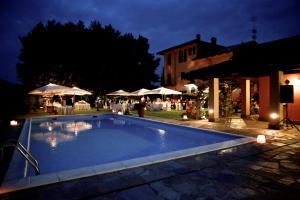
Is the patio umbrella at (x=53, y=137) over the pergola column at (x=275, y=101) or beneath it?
beneath

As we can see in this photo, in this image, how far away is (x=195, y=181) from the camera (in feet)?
12.0

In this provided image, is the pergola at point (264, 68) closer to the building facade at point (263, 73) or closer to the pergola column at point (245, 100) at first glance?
the building facade at point (263, 73)

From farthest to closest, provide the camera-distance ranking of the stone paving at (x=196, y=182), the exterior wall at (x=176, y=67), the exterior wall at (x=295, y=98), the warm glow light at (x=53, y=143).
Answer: the exterior wall at (x=176, y=67), the exterior wall at (x=295, y=98), the warm glow light at (x=53, y=143), the stone paving at (x=196, y=182)

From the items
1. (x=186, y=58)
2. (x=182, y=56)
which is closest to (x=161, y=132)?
(x=186, y=58)

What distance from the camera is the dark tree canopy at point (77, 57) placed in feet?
84.7

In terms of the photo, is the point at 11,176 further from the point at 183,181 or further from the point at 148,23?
the point at 148,23

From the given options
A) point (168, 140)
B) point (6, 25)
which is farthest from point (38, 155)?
point (6, 25)

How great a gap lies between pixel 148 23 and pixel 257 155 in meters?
127

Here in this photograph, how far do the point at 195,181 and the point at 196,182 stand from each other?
40 mm

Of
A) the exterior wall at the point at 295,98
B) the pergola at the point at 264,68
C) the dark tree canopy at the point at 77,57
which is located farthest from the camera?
the dark tree canopy at the point at 77,57

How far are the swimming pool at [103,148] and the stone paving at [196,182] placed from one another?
338mm

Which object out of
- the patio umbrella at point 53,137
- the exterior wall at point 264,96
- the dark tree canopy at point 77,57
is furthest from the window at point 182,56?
the patio umbrella at point 53,137

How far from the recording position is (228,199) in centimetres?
304

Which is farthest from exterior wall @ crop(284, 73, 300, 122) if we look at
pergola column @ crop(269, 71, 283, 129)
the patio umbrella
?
the patio umbrella
